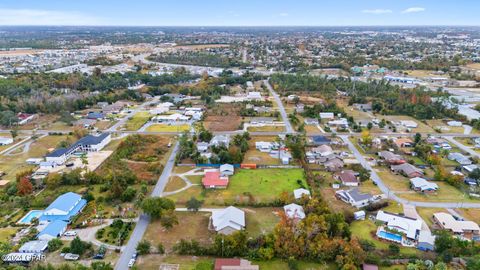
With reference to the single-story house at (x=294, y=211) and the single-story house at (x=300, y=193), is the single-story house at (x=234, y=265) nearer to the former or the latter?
the single-story house at (x=294, y=211)

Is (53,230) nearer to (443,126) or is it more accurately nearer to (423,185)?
(423,185)

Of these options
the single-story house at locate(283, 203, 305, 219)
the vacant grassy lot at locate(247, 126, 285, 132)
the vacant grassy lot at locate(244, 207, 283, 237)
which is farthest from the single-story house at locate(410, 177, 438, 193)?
the vacant grassy lot at locate(247, 126, 285, 132)

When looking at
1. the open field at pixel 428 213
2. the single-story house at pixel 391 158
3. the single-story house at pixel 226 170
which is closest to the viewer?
the open field at pixel 428 213

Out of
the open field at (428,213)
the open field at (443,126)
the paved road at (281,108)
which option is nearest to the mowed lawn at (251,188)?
the open field at (428,213)

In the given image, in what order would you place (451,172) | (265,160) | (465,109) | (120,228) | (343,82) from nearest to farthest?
(120,228)
(451,172)
(265,160)
(465,109)
(343,82)

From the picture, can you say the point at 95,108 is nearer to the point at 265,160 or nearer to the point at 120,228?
the point at 265,160

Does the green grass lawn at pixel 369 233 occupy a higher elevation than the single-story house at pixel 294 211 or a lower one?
lower

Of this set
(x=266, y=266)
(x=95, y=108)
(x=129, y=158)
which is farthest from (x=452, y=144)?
(x=95, y=108)
